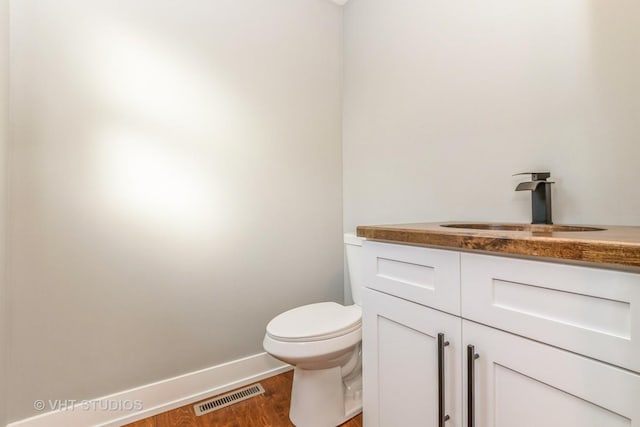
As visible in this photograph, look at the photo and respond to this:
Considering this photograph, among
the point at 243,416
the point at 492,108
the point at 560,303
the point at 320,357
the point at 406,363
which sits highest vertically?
the point at 492,108

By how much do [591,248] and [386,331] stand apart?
62 cm

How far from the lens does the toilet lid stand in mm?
1199

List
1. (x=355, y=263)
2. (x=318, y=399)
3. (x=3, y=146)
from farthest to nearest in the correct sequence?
(x=355, y=263), (x=318, y=399), (x=3, y=146)

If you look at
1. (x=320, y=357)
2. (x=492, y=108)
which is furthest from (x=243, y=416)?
(x=492, y=108)

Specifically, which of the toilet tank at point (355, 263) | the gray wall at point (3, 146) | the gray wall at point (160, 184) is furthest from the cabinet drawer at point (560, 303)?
the gray wall at point (3, 146)

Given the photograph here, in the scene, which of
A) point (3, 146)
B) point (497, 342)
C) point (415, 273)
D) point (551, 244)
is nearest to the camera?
point (551, 244)

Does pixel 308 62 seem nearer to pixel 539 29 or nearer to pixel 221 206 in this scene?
pixel 221 206

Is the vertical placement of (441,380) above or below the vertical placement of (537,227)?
below

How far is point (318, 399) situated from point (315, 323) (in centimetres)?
32

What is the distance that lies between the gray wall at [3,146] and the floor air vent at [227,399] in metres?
0.72

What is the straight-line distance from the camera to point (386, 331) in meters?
0.99

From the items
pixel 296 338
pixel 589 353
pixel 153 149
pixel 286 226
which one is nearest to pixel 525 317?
pixel 589 353

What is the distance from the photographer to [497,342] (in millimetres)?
699

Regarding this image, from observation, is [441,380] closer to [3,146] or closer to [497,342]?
[497,342]
